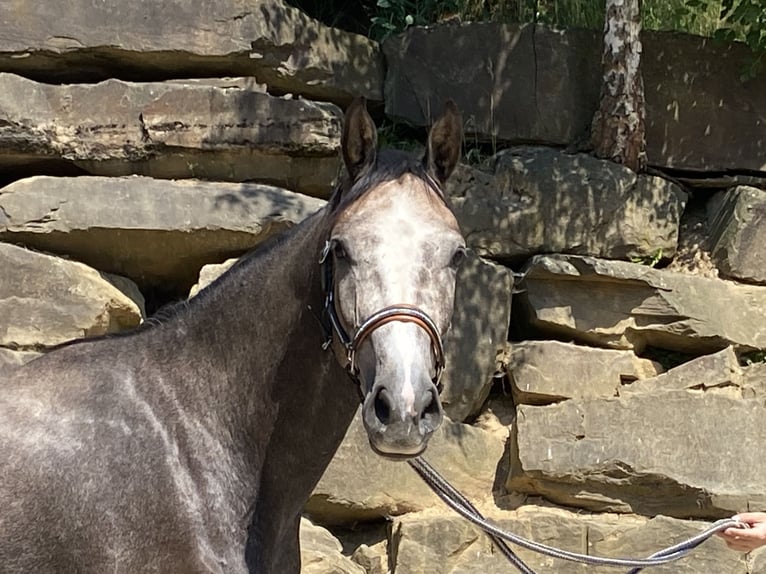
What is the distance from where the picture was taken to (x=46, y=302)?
204 inches

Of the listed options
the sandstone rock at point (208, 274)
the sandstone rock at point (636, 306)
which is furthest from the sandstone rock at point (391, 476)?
the sandstone rock at point (208, 274)

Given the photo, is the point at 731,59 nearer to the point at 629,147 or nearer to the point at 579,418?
the point at 629,147

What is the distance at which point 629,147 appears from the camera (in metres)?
6.32

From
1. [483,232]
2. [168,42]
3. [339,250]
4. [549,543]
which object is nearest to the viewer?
[339,250]

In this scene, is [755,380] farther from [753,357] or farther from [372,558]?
[372,558]

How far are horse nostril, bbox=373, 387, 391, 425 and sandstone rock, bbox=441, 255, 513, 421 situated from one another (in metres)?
3.25

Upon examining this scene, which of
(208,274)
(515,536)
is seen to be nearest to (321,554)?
(208,274)

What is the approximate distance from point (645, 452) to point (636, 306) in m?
0.86

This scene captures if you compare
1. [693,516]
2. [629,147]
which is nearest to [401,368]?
[693,516]

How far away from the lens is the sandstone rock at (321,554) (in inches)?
195

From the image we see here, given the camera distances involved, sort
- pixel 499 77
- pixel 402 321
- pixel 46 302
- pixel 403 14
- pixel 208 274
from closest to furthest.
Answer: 1. pixel 402 321
2. pixel 46 302
3. pixel 208 274
4. pixel 499 77
5. pixel 403 14

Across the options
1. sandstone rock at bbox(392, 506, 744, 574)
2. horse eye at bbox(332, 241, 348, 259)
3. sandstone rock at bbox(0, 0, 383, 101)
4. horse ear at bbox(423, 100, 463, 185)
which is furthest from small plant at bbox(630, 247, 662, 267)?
horse eye at bbox(332, 241, 348, 259)

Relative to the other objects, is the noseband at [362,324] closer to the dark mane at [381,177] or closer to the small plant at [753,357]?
the dark mane at [381,177]

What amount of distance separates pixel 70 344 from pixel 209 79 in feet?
10.3
